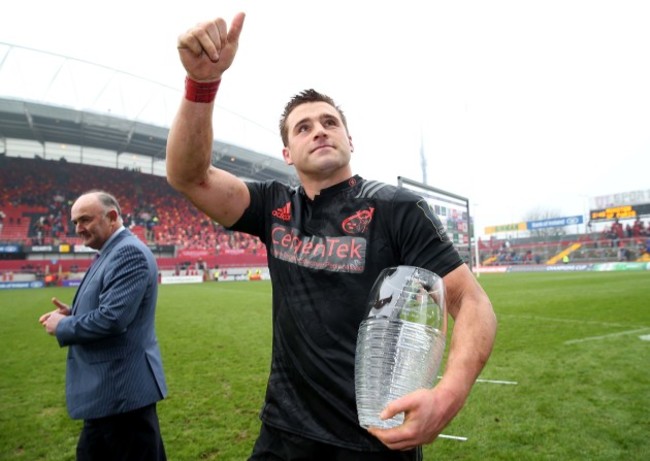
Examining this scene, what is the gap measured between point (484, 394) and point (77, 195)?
4365 cm

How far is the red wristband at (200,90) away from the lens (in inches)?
57.9

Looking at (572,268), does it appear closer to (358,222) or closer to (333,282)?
(358,222)

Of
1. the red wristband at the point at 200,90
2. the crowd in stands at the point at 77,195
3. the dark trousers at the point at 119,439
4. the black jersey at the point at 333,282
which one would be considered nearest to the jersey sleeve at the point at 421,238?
the black jersey at the point at 333,282

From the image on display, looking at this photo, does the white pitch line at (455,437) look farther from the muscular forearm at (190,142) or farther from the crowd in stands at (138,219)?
the crowd in stands at (138,219)

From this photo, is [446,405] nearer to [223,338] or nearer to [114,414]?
[114,414]

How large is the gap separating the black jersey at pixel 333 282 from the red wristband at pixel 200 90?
610mm

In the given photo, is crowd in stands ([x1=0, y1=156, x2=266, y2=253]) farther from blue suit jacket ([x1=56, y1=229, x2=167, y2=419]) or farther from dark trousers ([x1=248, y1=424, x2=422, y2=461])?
dark trousers ([x1=248, y1=424, x2=422, y2=461])

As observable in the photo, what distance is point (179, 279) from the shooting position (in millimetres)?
32781

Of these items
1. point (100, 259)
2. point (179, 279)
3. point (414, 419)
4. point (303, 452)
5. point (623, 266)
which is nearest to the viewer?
point (414, 419)

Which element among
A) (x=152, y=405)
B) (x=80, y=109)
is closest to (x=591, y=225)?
(x=80, y=109)

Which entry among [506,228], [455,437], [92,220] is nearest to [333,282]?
[92,220]

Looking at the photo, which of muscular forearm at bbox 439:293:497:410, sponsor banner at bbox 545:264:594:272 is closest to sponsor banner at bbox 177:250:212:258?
sponsor banner at bbox 545:264:594:272

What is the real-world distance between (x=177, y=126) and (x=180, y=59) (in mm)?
242

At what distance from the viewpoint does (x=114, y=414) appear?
2.58 meters
